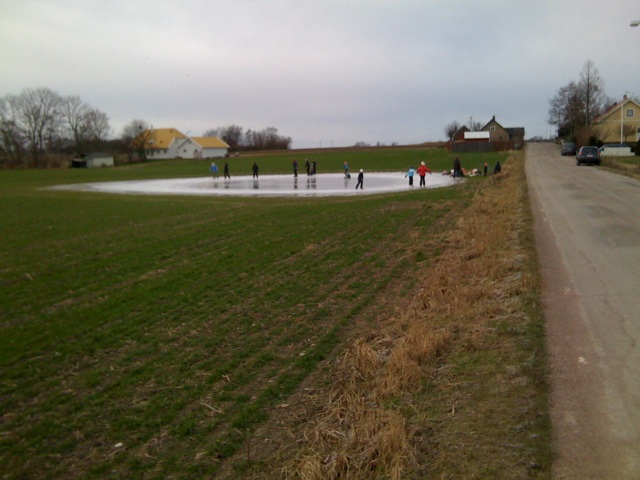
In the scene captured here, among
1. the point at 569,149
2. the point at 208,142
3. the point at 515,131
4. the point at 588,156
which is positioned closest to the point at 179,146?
the point at 208,142

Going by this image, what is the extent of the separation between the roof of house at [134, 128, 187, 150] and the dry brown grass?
131 metres

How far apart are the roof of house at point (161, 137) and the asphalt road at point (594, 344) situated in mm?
128467

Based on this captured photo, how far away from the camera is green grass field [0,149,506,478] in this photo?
499cm

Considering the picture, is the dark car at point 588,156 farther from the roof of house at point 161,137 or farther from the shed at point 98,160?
the roof of house at point 161,137

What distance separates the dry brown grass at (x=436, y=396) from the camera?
391cm

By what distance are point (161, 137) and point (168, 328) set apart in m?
140

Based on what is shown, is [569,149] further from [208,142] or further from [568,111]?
[208,142]

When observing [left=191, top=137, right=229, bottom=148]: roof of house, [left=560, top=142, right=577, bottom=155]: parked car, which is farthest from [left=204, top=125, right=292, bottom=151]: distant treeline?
[left=560, top=142, right=577, bottom=155]: parked car

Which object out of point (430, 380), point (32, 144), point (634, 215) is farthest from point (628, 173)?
point (32, 144)

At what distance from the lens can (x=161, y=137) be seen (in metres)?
139

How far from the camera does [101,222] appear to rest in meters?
20.1

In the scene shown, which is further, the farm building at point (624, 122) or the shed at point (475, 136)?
the shed at point (475, 136)

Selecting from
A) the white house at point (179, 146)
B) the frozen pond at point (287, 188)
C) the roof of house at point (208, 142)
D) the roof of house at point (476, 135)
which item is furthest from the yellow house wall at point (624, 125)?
the roof of house at point (208, 142)

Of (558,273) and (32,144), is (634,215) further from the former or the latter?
(32,144)
